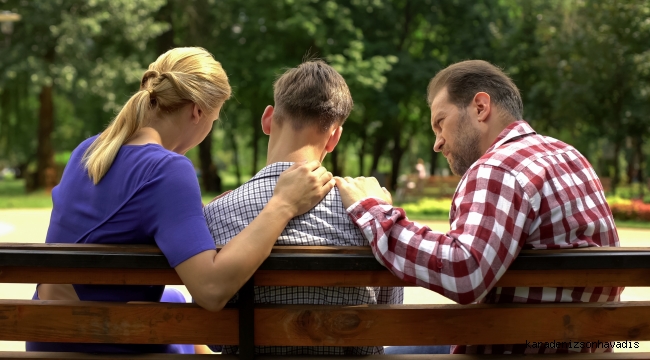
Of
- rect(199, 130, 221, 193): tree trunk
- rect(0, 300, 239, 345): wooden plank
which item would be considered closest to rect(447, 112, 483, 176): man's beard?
rect(0, 300, 239, 345): wooden plank

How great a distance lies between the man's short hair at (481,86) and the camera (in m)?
2.56

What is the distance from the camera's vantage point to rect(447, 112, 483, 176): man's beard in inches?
102

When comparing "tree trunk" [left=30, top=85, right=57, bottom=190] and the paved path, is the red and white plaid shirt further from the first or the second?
"tree trunk" [left=30, top=85, right=57, bottom=190]

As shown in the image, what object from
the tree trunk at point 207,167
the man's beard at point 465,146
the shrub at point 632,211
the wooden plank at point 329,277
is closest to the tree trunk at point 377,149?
the tree trunk at point 207,167

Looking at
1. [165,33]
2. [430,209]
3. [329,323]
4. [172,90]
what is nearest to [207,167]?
[165,33]

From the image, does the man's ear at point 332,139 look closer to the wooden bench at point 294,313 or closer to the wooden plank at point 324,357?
the wooden bench at point 294,313

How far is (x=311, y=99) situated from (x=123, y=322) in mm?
939

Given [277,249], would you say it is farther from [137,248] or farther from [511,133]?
[511,133]

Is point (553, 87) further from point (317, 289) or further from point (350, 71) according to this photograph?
point (317, 289)

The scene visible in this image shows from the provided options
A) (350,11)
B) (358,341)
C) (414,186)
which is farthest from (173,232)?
(350,11)

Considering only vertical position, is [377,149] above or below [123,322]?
below

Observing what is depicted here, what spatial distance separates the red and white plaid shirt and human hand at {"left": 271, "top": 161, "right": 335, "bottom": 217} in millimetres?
126

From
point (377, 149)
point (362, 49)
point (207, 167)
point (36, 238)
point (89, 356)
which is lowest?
point (207, 167)

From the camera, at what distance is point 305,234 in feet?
7.51
